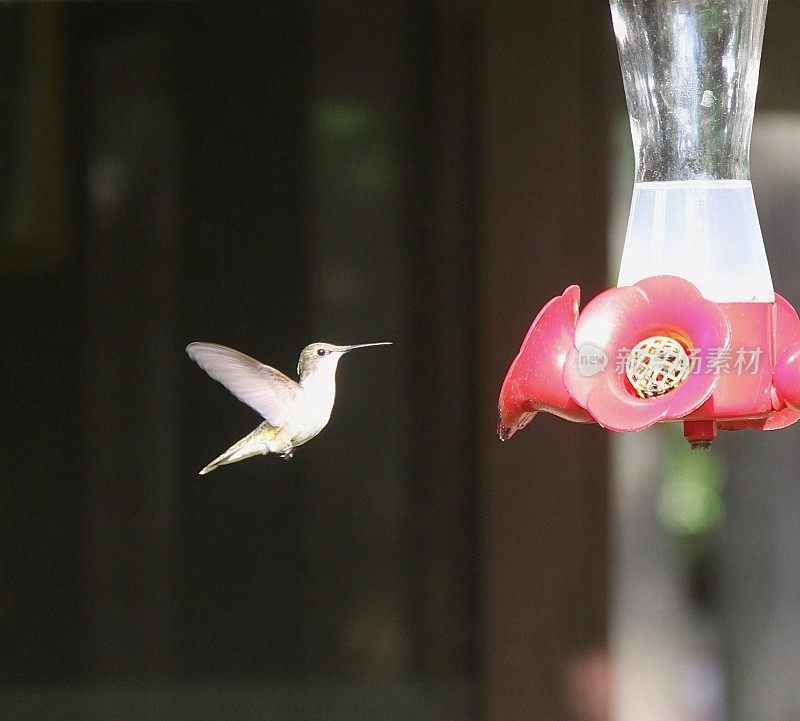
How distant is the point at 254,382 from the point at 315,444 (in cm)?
256

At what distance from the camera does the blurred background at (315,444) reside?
3240 millimetres

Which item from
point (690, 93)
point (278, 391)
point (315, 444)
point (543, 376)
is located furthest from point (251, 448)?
point (315, 444)

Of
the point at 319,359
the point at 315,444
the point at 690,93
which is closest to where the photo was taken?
the point at 319,359

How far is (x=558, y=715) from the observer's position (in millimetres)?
3225

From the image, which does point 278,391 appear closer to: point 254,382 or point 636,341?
point 254,382

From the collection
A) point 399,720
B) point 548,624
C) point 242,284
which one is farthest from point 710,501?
point 242,284

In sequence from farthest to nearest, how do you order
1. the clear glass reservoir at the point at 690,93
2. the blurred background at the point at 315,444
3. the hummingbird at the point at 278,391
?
the blurred background at the point at 315,444 → the clear glass reservoir at the point at 690,93 → the hummingbird at the point at 278,391

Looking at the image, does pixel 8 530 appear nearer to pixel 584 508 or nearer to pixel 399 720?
pixel 399 720

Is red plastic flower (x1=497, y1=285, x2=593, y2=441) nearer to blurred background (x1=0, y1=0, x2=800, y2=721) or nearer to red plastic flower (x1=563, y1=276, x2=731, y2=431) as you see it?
red plastic flower (x1=563, y1=276, x2=731, y2=431)

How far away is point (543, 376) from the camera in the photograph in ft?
4.27

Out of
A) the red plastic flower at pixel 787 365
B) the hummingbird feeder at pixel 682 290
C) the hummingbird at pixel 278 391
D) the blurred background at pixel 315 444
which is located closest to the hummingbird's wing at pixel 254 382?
the hummingbird at pixel 278 391

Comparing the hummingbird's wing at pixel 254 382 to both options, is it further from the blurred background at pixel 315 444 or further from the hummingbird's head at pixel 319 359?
the blurred background at pixel 315 444

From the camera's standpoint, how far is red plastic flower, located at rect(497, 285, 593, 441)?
4.25 feet

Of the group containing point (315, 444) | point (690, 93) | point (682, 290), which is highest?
point (690, 93)
